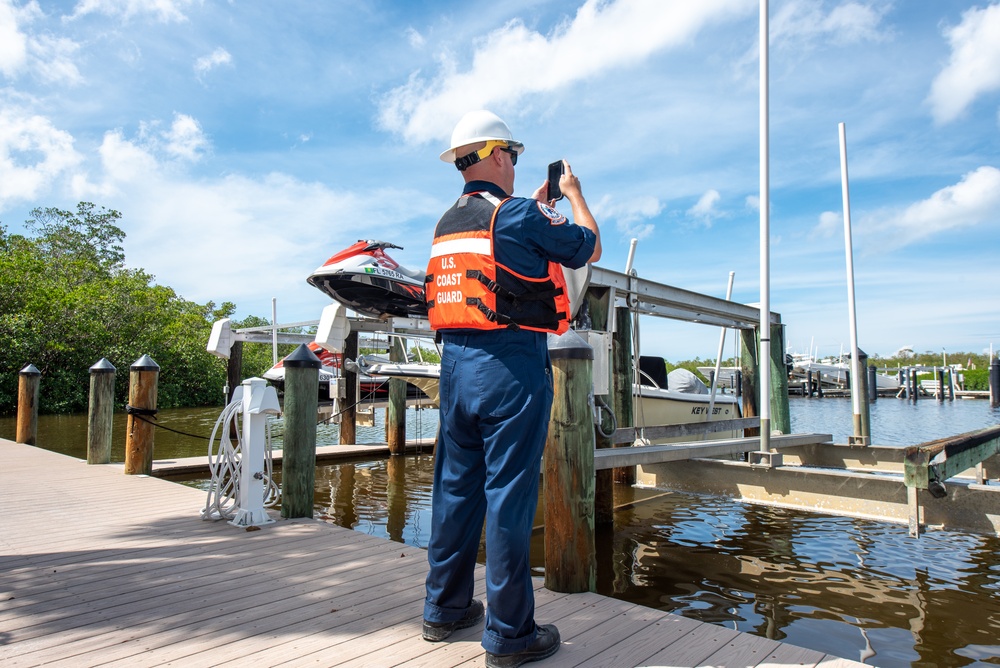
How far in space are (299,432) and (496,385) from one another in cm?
297

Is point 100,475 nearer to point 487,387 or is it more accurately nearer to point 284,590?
point 284,590

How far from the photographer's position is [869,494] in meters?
5.64

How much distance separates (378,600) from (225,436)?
7.36 ft

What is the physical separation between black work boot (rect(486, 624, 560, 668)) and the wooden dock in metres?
0.05

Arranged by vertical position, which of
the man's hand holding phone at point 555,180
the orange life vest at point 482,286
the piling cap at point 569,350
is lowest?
the piling cap at point 569,350

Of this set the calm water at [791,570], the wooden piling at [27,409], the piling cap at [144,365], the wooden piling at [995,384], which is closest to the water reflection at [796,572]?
the calm water at [791,570]

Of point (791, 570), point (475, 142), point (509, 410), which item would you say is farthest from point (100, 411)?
point (791, 570)

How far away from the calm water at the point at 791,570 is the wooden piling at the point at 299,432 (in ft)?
5.36

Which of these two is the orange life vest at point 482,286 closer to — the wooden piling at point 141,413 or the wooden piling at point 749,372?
the wooden piling at point 141,413

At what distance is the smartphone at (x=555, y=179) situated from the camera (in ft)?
8.93

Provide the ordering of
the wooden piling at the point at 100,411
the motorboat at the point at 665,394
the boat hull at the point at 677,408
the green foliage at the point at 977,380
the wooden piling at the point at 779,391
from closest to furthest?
the wooden piling at the point at 100,411 < the wooden piling at the point at 779,391 < the boat hull at the point at 677,408 < the motorboat at the point at 665,394 < the green foliage at the point at 977,380

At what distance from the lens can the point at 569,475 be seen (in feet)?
10.7

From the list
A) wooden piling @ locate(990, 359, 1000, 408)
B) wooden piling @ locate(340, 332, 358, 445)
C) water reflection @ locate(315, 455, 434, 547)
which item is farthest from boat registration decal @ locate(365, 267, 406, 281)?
wooden piling @ locate(990, 359, 1000, 408)

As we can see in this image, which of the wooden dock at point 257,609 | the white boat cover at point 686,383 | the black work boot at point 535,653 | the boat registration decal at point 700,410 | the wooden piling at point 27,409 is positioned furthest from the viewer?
the white boat cover at point 686,383
